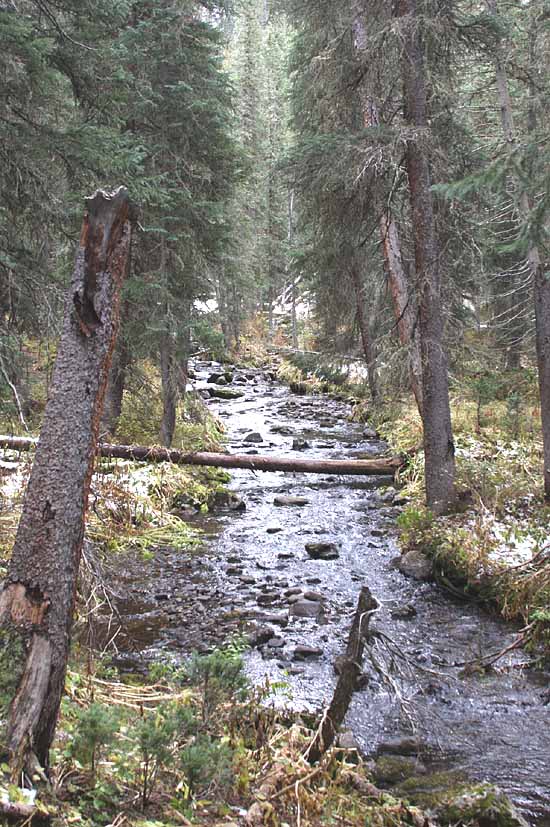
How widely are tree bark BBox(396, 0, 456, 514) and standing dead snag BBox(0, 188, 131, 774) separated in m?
7.09

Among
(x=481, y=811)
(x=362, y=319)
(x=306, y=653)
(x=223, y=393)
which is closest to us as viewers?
(x=481, y=811)

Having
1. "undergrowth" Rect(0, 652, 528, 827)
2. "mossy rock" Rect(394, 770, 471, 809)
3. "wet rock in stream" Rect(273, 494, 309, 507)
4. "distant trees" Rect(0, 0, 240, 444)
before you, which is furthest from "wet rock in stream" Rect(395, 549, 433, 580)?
"distant trees" Rect(0, 0, 240, 444)

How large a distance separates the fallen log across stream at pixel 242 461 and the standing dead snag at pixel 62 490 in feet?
24.6

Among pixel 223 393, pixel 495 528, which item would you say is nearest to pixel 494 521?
pixel 495 528

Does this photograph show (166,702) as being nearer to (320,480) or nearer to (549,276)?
(549,276)

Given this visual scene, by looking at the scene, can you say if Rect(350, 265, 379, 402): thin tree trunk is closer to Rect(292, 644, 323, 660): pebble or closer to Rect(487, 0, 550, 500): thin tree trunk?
Rect(487, 0, 550, 500): thin tree trunk

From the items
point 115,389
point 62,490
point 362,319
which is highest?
point 362,319

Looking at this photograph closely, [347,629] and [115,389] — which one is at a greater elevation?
[115,389]

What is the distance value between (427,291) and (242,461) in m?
4.36

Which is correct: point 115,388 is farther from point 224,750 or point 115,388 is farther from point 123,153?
point 224,750

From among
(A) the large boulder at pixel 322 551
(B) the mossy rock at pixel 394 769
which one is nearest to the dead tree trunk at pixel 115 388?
(A) the large boulder at pixel 322 551

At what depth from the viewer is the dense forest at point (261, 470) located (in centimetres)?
328

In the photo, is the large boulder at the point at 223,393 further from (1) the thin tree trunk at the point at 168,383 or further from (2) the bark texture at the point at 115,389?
(1) the thin tree trunk at the point at 168,383

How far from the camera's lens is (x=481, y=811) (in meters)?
3.94
